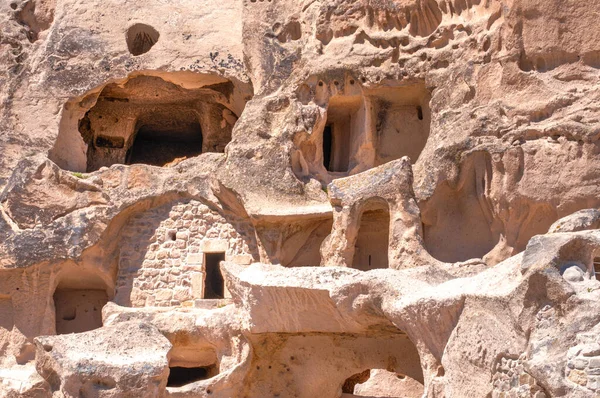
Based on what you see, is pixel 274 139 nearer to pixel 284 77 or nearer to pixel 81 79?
pixel 284 77

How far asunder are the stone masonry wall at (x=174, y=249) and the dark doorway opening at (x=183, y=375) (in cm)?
138

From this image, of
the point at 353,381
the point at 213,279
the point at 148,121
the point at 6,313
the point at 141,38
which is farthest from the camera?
the point at 148,121

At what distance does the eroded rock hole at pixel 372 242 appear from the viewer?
15609mm

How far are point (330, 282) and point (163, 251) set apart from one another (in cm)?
451

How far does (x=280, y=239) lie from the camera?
15.8 metres

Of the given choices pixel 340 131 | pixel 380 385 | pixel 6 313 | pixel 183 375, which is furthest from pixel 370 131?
pixel 6 313

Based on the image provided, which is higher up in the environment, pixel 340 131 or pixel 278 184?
pixel 340 131

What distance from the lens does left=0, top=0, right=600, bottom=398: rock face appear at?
43.6ft

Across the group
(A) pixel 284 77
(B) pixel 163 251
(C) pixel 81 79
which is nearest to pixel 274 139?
(A) pixel 284 77

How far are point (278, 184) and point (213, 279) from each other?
2881 mm

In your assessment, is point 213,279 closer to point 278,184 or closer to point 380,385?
point 278,184

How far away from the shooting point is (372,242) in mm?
15688

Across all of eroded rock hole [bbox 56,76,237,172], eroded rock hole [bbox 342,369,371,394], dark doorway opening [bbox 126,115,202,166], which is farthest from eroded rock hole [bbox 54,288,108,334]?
eroded rock hole [bbox 342,369,371,394]

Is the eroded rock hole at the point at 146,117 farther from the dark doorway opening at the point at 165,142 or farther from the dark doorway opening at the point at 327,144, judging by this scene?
the dark doorway opening at the point at 327,144
